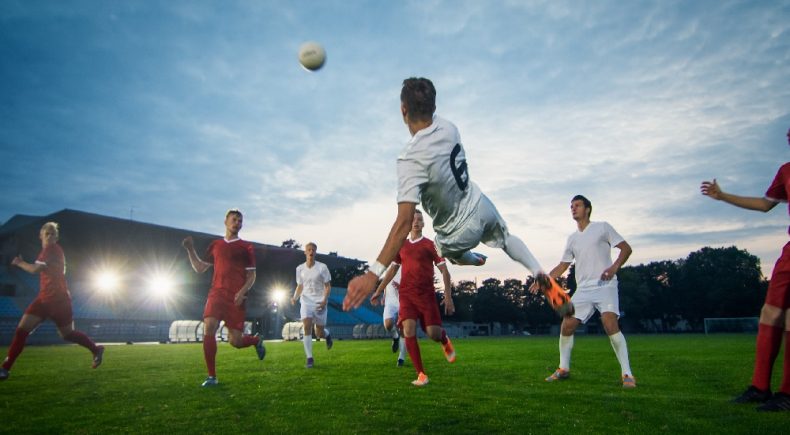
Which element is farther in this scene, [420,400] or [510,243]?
[420,400]

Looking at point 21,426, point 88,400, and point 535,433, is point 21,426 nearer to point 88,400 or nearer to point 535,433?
point 88,400

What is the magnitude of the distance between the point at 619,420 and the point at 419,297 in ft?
12.8

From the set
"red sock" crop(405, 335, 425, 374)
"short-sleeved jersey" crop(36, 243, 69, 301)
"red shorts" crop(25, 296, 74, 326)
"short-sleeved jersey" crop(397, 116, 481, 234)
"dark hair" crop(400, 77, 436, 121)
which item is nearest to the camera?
"short-sleeved jersey" crop(397, 116, 481, 234)

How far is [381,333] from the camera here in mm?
45688

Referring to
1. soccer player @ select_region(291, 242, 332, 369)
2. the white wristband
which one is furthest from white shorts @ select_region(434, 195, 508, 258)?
soccer player @ select_region(291, 242, 332, 369)

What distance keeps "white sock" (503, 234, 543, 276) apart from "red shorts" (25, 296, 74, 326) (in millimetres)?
8667

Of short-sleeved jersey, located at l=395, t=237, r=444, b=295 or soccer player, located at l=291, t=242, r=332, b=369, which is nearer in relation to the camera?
short-sleeved jersey, located at l=395, t=237, r=444, b=295

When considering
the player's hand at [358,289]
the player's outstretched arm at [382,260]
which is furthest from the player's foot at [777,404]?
the player's hand at [358,289]

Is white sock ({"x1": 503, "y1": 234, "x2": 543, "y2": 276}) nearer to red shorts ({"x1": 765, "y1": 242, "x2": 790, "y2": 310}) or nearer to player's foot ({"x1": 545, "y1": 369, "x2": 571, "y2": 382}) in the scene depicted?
red shorts ({"x1": 765, "y1": 242, "x2": 790, "y2": 310})

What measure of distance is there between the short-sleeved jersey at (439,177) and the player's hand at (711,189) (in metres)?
2.97

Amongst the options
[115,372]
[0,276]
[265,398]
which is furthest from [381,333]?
[265,398]

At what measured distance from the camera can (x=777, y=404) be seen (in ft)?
17.1

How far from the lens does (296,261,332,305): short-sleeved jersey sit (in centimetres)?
1227

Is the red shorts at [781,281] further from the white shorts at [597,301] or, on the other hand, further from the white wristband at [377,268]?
the white wristband at [377,268]
